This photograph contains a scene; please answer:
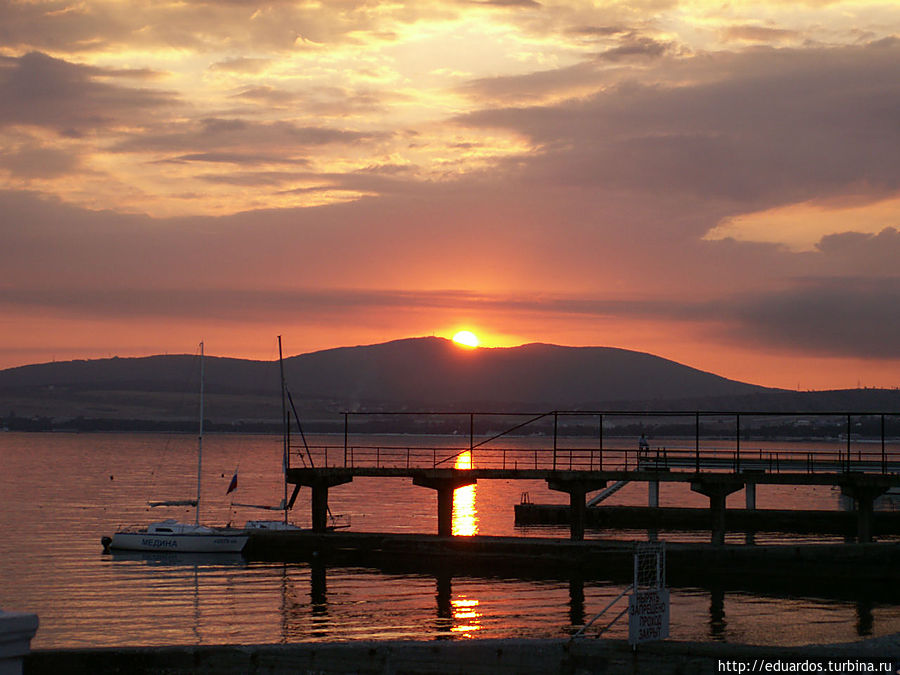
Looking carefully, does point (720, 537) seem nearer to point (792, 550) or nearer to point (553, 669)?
point (792, 550)

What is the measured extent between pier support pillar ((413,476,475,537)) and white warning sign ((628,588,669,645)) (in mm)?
37313

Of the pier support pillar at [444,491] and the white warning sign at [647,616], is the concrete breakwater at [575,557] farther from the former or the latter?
the white warning sign at [647,616]

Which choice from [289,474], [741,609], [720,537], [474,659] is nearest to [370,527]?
[289,474]

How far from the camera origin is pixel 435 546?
5850 cm

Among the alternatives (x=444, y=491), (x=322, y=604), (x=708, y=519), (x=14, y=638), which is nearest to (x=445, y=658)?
(x=14, y=638)

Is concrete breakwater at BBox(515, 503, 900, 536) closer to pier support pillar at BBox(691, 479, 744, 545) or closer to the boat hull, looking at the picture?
pier support pillar at BBox(691, 479, 744, 545)

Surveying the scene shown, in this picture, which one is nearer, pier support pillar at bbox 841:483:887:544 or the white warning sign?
the white warning sign

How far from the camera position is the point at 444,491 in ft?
203

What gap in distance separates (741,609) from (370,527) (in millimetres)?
50512

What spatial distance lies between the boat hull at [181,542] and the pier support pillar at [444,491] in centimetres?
1271

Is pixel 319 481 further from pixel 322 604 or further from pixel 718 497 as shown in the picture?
pixel 718 497

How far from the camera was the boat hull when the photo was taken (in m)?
66.0

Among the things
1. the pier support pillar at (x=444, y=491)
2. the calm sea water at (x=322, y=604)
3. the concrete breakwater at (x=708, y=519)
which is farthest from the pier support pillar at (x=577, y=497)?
the concrete breakwater at (x=708, y=519)

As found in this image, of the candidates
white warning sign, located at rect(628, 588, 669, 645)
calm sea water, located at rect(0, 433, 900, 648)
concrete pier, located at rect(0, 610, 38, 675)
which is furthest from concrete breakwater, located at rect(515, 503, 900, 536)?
concrete pier, located at rect(0, 610, 38, 675)
